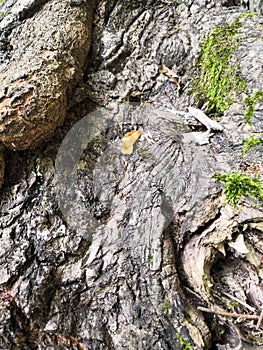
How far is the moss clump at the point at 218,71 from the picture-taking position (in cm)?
149

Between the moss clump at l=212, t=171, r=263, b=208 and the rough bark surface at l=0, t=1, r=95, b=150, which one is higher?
the rough bark surface at l=0, t=1, r=95, b=150

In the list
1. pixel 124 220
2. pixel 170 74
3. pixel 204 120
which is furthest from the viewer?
pixel 170 74

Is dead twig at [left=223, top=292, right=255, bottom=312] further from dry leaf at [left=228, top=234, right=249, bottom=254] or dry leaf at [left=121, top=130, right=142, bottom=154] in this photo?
dry leaf at [left=121, top=130, right=142, bottom=154]

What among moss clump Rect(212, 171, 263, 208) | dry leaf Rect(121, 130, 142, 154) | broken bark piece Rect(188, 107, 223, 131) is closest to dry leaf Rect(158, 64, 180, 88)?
broken bark piece Rect(188, 107, 223, 131)

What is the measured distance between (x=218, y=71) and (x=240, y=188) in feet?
1.92

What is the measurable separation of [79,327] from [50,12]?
4.44ft

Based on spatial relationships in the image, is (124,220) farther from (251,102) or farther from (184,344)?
(251,102)

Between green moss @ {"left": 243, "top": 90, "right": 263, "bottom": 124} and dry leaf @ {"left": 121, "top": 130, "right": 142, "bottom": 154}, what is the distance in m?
→ 0.45

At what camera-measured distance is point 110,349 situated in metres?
1.16

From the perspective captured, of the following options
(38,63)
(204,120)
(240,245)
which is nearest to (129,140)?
(204,120)

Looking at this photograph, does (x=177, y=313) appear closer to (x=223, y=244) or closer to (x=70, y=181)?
(x=223, y=244)

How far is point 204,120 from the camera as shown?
1.48m

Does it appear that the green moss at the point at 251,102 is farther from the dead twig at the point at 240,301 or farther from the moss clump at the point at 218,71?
the dead twig at the point at 240,301

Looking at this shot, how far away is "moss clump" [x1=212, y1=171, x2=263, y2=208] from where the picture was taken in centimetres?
122
